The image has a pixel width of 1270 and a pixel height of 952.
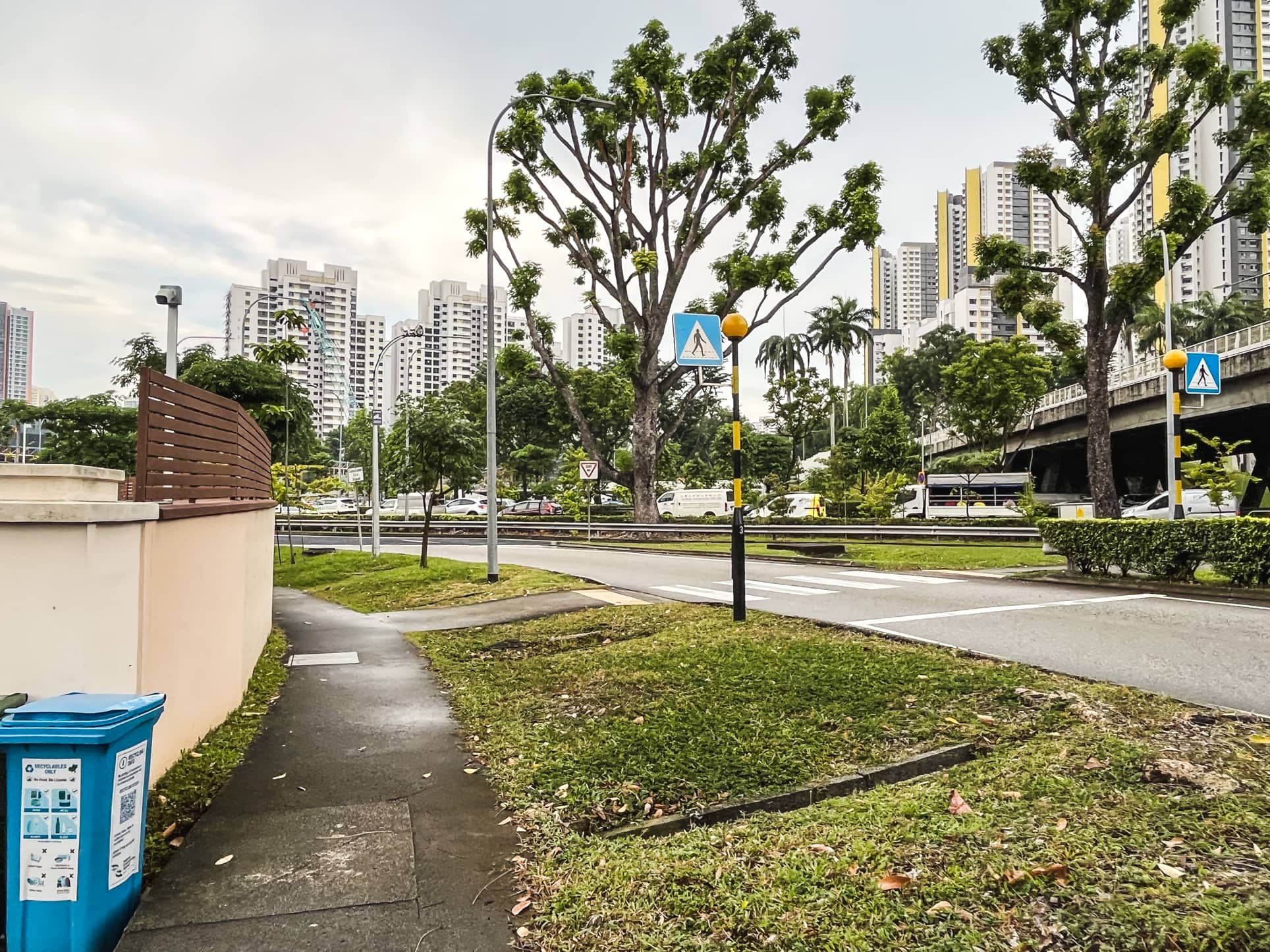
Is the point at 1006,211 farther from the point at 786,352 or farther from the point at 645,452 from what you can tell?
the point at 645,452

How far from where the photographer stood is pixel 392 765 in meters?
5.14

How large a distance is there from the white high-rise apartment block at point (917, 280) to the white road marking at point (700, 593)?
14690 cm

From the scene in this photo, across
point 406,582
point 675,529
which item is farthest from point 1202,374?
point 675,529

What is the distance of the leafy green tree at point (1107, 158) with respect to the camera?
1895 centimetres

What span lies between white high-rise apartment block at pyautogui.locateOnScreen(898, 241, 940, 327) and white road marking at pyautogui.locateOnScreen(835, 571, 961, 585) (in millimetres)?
143937

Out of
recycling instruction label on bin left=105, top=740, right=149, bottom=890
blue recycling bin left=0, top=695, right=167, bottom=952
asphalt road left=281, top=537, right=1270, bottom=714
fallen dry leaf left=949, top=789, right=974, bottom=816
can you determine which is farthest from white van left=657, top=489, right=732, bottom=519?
blue recycling bin left=0, top=695, right=167, bottom=952

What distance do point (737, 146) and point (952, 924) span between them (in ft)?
97.1

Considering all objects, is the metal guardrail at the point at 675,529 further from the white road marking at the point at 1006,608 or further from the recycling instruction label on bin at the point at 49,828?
the recycling instruction label on bin at the point at 49,828

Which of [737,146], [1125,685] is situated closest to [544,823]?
[1125,685]

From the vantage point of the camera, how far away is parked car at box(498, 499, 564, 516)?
148ft

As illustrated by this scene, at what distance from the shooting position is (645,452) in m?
30.7

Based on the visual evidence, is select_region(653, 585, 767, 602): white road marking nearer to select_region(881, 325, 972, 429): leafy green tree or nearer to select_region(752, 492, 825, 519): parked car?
select_region(752, 492, 825, 519): parked car

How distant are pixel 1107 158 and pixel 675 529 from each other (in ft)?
58.3

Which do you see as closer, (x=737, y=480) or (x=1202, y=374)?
(x=737, y=480)
